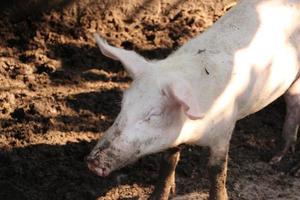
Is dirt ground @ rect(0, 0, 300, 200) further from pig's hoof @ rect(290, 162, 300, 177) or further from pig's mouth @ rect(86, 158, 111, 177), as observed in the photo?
pig's mouth @ rect(86, 158, 111, 177)

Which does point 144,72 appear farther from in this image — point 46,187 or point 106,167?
point 46,187

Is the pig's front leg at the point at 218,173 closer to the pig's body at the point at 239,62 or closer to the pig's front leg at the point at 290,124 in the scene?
the pig's body at the point at 239,62

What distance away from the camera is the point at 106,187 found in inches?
160

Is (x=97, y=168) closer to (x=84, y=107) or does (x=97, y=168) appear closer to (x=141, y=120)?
(x=141, y=120)

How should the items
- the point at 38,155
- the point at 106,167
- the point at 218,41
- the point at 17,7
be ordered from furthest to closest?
the point at 17,7, the point at 38,155, the point at 218,41, the point at 106,167

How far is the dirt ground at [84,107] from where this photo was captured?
4.09m

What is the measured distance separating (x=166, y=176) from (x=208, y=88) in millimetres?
819

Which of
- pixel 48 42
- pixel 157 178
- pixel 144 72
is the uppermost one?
pixel 48 42

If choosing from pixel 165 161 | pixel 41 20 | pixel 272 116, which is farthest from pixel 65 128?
pixel 272 116

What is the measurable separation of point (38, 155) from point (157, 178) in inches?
32.6

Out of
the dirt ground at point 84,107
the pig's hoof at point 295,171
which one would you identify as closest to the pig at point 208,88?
the dirt ground at point 84,107

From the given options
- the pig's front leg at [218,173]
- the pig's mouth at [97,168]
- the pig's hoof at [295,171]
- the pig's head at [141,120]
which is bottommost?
the pig's hoof at [295,171]

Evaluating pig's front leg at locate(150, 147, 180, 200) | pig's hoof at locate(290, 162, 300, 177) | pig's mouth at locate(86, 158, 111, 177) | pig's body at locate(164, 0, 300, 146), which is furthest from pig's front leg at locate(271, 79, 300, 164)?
pig's mouth at locate(86, 158, 111, 177)

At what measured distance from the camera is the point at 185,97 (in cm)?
303
